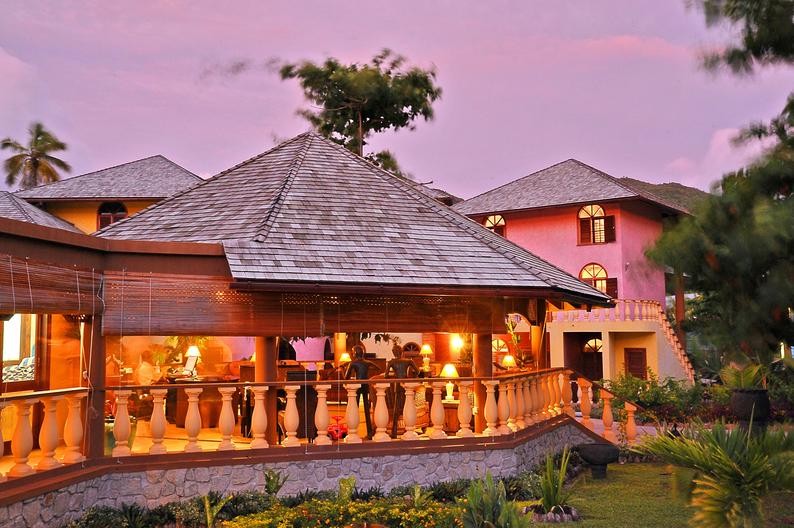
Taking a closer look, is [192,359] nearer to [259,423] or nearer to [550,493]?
[259,423]

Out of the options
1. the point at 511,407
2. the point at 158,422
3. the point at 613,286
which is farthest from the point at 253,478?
the point at 613,286

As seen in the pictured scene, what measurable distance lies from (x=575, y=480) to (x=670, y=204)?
23613 mm

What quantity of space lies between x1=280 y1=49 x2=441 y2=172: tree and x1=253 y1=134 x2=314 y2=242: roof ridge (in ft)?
55.9

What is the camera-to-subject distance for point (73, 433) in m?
8.70

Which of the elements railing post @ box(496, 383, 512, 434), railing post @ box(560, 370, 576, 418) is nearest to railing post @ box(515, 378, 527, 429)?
railing post @ box(496, 383, 512, 434)

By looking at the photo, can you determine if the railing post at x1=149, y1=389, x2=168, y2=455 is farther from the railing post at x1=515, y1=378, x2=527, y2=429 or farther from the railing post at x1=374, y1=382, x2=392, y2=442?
the railing post at x1=515, y1=378, x2=527, y2=429

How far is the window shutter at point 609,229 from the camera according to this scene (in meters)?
31.1

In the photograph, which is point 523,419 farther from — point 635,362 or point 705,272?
point 635,362

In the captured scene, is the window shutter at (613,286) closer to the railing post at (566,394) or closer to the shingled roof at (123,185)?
the shingled roof at (123,185)

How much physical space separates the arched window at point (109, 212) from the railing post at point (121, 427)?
70.9 ft

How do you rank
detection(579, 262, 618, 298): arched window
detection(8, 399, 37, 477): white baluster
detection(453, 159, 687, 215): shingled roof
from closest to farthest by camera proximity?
detection(8, 399, 37, 477): white baluster → detection(453, 159, 687, 215): shingled roof → detection(579, 262, 618, 298): arched window

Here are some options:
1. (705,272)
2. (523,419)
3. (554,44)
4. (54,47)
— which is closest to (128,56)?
(54,47)

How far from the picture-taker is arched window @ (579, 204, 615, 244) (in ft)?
103

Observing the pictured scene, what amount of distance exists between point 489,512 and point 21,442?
467 centimetres
